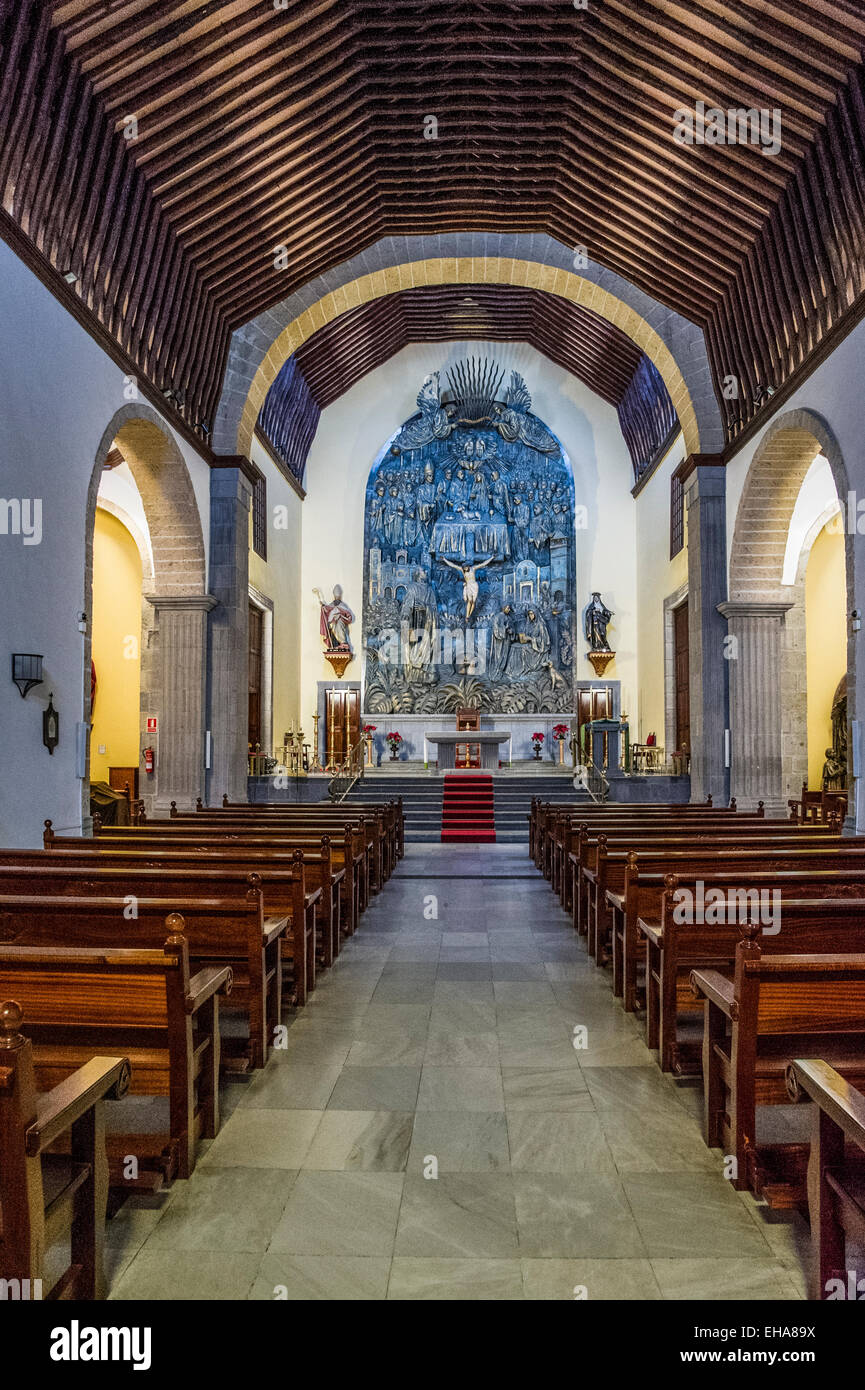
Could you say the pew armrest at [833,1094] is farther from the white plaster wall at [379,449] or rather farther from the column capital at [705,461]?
the white plaster wall at [379,449]

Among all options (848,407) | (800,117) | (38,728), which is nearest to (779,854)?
(848,407)

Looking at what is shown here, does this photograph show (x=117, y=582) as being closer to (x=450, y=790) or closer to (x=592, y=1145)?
(x=450, y=790)

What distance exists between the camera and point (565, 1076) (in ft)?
12.3

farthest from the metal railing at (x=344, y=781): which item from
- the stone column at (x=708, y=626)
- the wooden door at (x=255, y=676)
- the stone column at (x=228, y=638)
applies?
the stone column at (x=708, y=626)

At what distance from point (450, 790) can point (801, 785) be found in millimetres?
4968

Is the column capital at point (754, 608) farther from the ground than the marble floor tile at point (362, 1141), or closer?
farther from the ground

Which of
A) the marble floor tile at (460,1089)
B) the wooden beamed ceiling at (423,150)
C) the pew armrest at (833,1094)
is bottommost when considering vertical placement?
the marble floor tile at (460,1089)

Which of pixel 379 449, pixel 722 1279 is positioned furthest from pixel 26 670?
pixel 379 449

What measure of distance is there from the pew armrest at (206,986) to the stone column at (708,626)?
9.21 m

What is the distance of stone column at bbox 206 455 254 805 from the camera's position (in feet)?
38.2

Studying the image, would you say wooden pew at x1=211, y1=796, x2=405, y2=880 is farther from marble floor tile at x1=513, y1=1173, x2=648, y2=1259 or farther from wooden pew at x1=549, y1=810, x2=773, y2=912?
marble floor tile at x1=513, y1=1173, x2=648, y2=1259

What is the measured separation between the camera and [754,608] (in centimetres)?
1149

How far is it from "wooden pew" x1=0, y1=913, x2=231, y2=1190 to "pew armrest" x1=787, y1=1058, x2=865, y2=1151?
1671 mm

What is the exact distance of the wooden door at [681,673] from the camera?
51.3ft
